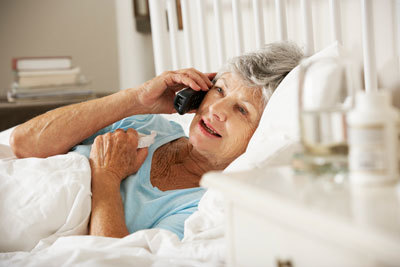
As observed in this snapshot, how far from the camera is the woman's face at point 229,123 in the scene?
138 centimetres

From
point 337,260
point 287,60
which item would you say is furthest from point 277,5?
point 337,260

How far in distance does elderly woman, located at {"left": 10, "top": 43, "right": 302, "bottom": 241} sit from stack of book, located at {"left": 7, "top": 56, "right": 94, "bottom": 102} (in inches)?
38.6

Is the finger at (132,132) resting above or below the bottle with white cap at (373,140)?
below

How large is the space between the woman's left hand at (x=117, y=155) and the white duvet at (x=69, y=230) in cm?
6

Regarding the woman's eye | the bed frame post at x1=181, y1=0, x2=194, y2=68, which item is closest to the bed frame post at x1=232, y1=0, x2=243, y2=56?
the bed frame post at x1=181, y1=0, x2=194, y2=68

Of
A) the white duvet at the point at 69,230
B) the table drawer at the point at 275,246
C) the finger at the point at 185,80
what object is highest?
the finger at the point at 185,80

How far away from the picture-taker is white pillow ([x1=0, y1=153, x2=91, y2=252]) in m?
1.14

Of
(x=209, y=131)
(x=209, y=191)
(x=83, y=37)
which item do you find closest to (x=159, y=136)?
(x=209, y=131)

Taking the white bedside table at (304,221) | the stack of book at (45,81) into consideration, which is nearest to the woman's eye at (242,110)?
the white bedside table at (304,221)

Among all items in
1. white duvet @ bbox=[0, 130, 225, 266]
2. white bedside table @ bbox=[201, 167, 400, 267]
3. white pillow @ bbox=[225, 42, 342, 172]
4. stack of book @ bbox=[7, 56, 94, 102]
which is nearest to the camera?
white bedside table @ bbox=[201, 167, 400, 267]

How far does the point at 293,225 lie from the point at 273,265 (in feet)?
0.28

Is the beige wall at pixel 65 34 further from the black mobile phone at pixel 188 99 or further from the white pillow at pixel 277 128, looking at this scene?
the white pillow at pixel 277 128

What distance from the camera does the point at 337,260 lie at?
19.9 inches

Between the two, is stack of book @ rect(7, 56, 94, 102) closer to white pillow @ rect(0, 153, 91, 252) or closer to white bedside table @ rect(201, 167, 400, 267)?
white pillow @ rect(0, 153, 91, 252)
